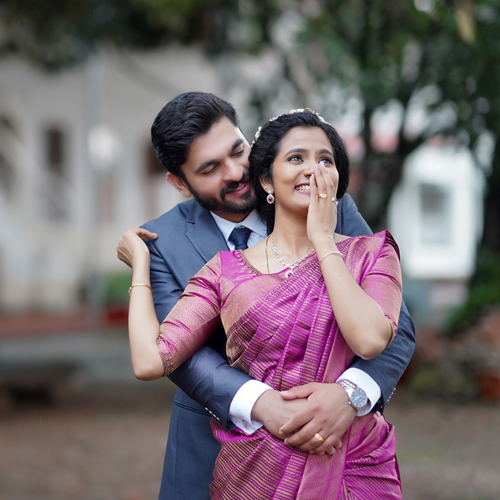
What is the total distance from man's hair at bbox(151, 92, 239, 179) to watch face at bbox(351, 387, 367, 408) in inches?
45.0

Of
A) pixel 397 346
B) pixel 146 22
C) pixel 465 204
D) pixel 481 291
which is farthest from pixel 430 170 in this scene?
pixel 397 346

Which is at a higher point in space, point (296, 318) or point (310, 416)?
point (296, 318)

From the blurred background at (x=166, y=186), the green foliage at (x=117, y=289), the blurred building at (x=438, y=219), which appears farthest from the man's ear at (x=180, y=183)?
the blurred building at (x=438, y=219)

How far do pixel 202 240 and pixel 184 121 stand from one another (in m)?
0.46

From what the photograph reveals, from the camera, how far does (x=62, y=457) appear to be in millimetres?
6320

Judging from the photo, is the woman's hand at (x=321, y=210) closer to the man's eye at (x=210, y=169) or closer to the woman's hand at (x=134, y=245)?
the man's eye at (x=210, y=169)

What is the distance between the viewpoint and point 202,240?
2357 mm

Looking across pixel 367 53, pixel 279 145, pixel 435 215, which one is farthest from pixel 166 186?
pixel 279 145

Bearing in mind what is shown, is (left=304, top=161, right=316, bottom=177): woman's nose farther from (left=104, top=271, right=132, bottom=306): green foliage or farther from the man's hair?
(left=104, top=271, right=132, bottom=306): green foliage

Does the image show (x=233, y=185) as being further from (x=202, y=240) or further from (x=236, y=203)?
(x=202, y=240)

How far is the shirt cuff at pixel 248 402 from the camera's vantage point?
185 centimetres

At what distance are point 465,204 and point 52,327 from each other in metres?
15.5

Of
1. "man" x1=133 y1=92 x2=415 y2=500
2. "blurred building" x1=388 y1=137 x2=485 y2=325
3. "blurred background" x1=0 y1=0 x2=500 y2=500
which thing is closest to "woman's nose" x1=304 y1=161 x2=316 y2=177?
"man" x1=133 y1=92 x2=415 y2=500

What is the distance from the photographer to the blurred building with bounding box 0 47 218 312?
11773 mm
